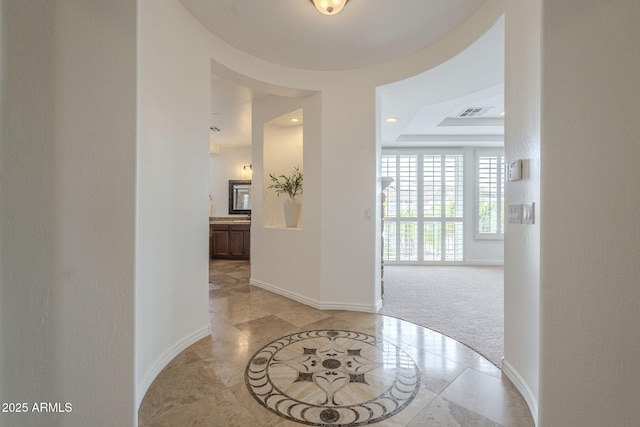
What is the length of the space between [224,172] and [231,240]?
176 centimetres

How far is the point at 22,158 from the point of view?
0.79 metres

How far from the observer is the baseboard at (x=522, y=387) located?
1395mm

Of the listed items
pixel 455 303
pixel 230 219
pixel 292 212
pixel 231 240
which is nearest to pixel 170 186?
pixel 292 212

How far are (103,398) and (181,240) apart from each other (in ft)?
4.21

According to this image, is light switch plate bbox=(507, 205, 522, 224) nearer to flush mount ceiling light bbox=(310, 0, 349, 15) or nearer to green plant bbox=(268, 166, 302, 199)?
flush mount ceiling light bbox=(310, 0, 349, 15)

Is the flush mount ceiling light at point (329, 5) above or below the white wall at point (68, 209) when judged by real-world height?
above

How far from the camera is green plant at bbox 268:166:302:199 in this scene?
3623 mm

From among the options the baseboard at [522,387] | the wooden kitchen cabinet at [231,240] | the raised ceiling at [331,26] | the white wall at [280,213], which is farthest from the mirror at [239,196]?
the baseboard at [522,387]

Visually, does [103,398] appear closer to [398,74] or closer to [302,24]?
[302,24]

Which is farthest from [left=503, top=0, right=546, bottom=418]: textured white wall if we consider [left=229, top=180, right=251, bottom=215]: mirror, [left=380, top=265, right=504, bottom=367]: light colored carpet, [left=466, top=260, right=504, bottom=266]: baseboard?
[left=229, top=180, right=251, bottom=215]: mirror

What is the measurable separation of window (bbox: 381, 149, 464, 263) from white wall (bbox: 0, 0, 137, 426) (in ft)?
18.1

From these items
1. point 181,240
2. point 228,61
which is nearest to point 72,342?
point 181,240

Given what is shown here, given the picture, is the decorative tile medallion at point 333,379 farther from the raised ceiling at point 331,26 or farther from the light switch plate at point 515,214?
the raised ceiling at point 331,26

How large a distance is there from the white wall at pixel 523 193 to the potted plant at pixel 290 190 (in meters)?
2.40
